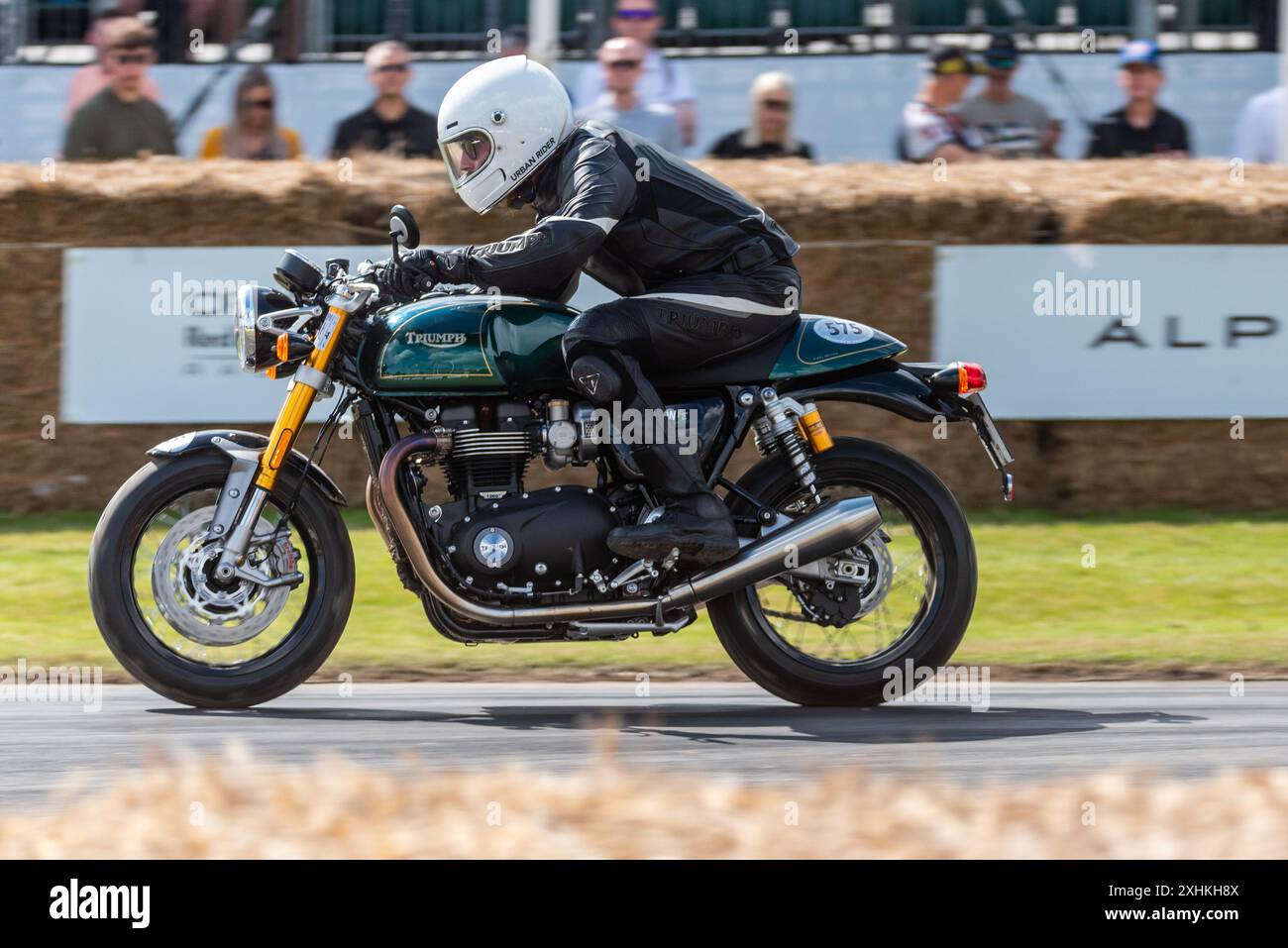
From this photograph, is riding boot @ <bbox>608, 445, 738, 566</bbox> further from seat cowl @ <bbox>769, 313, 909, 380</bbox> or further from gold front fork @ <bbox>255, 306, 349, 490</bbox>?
gold front fork @ <bbox>255, 306, 349, 490</bbox>

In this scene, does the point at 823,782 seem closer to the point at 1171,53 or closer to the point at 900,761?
the point at 900,761

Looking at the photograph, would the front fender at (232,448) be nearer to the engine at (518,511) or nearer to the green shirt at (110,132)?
the engine at (518,511)

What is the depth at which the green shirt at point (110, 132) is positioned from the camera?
984 centimetres

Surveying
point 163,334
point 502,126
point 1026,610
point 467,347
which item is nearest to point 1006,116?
point 1026,610

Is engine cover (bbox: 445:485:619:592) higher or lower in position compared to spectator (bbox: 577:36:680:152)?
lower

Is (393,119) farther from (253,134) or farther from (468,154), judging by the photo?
(468,154)

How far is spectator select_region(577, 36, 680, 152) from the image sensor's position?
31.7 ft

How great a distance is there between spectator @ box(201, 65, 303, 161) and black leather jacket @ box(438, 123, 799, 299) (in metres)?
4.35

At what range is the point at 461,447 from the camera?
5719 mm

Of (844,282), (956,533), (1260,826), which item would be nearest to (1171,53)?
(844,282)

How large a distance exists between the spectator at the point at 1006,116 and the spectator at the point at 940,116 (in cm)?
7

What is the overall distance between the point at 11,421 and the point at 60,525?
0.59 m

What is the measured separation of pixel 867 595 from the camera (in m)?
5.87

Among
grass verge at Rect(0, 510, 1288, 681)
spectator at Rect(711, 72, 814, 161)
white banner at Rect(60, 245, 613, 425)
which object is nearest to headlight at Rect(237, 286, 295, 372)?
grass verge at Rect(0, 510, 1288, 681)
